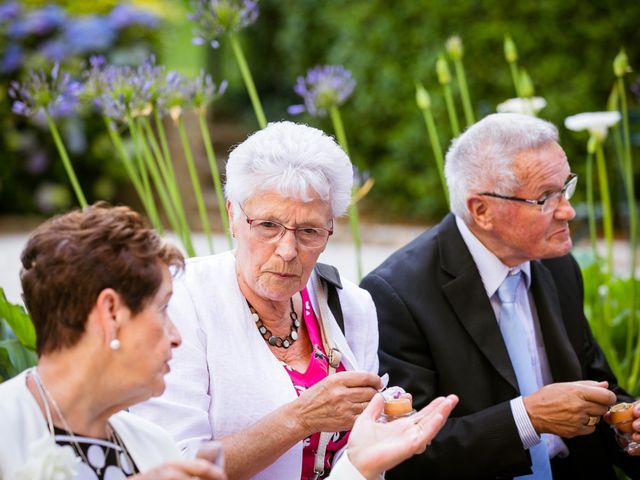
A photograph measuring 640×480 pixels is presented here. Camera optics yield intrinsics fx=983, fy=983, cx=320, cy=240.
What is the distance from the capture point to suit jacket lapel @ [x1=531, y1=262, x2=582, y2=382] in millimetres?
3307

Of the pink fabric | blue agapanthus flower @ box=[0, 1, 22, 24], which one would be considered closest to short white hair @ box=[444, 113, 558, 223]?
the pink fabric

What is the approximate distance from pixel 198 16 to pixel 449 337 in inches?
59.1

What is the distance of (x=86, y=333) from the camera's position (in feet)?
6.45

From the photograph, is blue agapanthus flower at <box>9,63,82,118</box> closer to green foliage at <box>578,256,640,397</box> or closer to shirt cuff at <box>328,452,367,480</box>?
shirt cuff at <box>328,452,367,480</box>

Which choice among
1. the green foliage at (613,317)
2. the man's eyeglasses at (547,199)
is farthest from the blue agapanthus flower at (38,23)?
the man's eyeglasses at (547,199)

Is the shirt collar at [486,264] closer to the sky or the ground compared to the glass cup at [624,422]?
closer to the sky

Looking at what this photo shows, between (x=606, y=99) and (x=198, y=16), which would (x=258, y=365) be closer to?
(x=198, y=16)

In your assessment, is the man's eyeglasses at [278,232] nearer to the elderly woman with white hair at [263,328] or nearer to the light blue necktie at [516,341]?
the elderly woman with white hair at [263,328]

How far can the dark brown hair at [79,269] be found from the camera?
1952 mm

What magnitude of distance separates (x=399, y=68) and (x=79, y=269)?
6998mm

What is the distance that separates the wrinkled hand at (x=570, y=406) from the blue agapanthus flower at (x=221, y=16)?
171 centimetres

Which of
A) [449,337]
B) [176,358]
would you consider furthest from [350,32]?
[176,358]

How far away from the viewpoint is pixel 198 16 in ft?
11.8

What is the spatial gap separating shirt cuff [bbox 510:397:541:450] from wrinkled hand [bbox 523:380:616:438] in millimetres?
25
